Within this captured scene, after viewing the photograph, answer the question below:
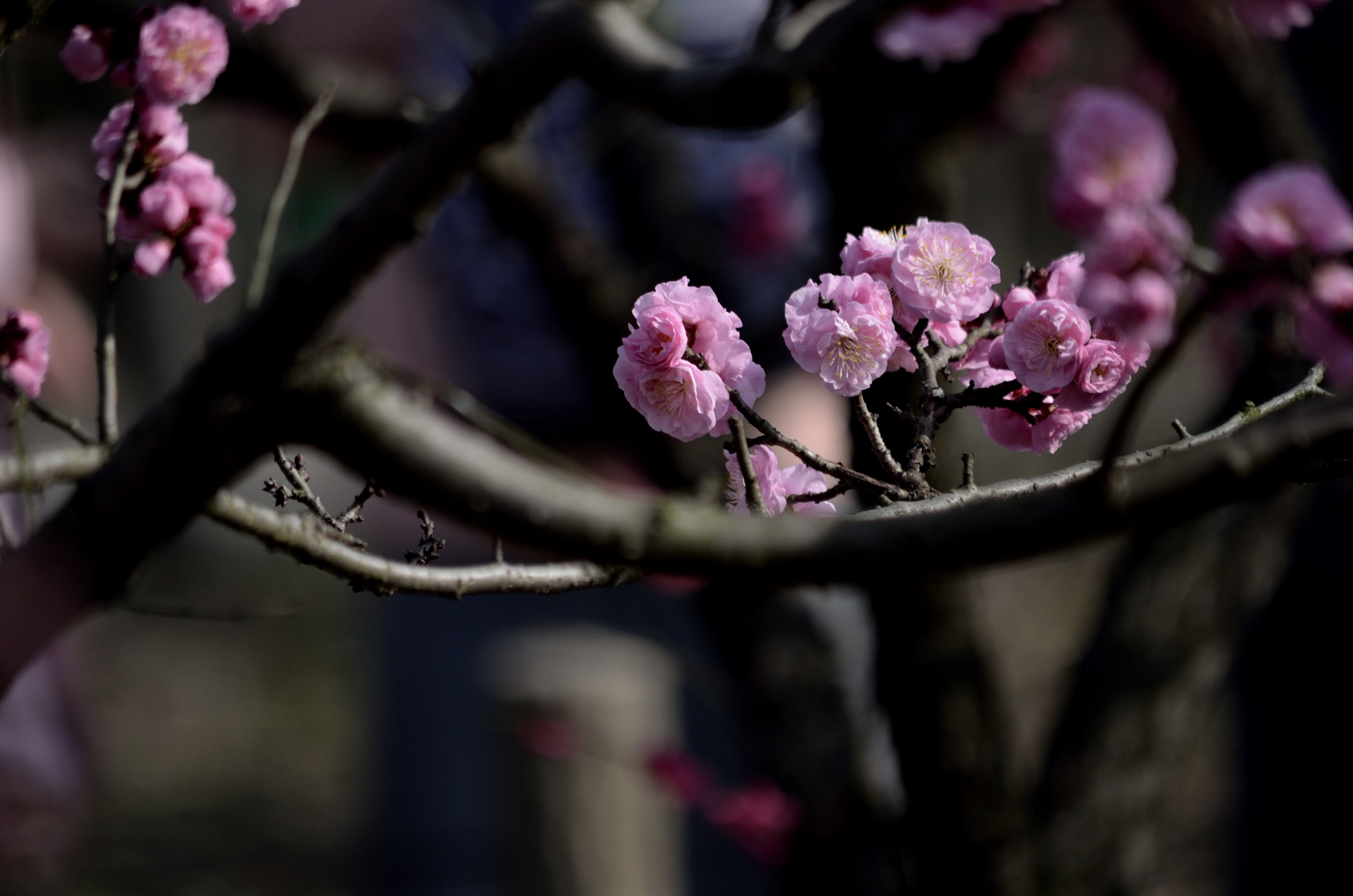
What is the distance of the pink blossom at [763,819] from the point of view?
74.6 inches

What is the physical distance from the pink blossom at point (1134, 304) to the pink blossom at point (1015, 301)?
0.04m

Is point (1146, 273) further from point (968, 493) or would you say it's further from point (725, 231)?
point (725, 231)

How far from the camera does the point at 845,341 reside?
0.72 metres

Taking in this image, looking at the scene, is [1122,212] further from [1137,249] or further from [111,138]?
[111,138]

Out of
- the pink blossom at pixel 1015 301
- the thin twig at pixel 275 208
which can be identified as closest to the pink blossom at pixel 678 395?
the pink blossom at pixel 1015 301

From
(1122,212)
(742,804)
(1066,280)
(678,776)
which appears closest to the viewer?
(1066,280)

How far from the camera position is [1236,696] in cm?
356

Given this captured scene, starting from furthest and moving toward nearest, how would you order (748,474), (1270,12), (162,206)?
(1270,12) → (162,206) → (748,474)

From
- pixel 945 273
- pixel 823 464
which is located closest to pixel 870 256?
pixel 945 273

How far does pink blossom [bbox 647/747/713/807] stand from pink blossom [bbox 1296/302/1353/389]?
82.3 inches

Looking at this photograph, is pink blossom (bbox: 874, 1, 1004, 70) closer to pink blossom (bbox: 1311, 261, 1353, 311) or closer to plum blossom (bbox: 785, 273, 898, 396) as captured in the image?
pink blossom (bbox: 1311, 261, 1353, 311)

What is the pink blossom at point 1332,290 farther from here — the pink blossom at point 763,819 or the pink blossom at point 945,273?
the pink blossom at point 763,819

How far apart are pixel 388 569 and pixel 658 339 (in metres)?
0.24

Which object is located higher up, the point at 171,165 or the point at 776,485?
the point at 171,165
